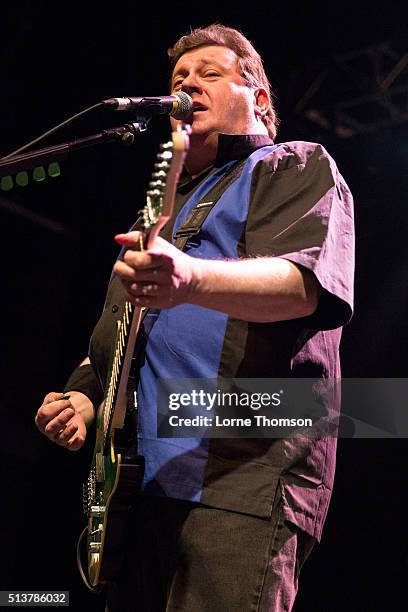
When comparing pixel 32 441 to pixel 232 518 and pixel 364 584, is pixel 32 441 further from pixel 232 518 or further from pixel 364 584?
pixel 232 518

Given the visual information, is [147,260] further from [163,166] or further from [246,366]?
[246,366]

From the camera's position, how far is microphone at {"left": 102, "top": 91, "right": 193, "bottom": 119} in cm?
182

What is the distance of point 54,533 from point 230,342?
8.82 feet

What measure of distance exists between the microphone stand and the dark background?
190 centimetres

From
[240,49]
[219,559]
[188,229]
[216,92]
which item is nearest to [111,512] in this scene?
[219,559]

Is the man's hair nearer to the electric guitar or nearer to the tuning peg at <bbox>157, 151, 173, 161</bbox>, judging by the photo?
the electric guitar

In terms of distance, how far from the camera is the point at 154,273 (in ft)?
3.68

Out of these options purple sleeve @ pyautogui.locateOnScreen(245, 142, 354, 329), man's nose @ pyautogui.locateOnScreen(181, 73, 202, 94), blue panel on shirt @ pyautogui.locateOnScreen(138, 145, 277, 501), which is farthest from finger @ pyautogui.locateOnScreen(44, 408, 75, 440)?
man's nose @ pyautogui.locateOnScreen(181, 73, 202, 94)

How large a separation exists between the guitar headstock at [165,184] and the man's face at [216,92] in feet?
2.68

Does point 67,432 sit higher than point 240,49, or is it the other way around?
point 240,49

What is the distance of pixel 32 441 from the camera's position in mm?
4066

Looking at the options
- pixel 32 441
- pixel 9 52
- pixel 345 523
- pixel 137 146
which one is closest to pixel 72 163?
pixel 137 146

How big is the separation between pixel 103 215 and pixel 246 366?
289cm

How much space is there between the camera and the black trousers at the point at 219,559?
4.51 feet
